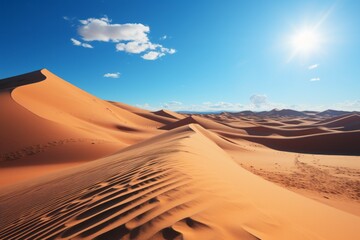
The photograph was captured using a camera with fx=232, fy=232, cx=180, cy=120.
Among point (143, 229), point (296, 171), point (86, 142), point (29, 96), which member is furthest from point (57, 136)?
point (143, 229)

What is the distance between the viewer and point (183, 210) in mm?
2418

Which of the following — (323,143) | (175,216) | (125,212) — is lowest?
(125,212)

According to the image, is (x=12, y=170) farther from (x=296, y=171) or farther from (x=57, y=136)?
(x=296, y=171)

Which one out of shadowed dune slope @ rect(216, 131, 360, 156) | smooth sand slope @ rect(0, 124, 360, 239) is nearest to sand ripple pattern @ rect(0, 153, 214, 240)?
smooth sand slope @ rect(0, 124, 360, 239)

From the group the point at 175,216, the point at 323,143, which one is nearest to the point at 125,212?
the point at 175,216

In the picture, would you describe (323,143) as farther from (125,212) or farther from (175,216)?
(125,212)

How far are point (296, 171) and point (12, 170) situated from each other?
13.3m

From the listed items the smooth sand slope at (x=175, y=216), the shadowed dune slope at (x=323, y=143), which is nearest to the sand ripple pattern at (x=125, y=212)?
the smooth sand slope at (x=175, y=216)

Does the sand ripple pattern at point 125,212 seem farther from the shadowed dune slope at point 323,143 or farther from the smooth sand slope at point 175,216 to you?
the shadowed dune slope at point 323,143

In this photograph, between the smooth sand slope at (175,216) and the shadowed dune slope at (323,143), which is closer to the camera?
the smooth sand slope at (175,216)

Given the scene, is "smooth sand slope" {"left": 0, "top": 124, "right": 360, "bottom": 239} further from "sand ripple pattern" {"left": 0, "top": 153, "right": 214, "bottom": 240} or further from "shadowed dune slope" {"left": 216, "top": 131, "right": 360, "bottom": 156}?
"shadowed dune slope" {"left": 216, "top": 131, "right": 360, "bottom": 156}

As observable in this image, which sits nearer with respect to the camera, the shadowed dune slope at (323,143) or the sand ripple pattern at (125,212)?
the sand ripple pattern at (125,212)

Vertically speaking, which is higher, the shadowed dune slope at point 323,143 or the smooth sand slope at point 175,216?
the shadowed dune slope at point 323,143

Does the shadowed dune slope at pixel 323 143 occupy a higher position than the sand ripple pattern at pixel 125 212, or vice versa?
the shadowed dune slope at pixel 323 143
